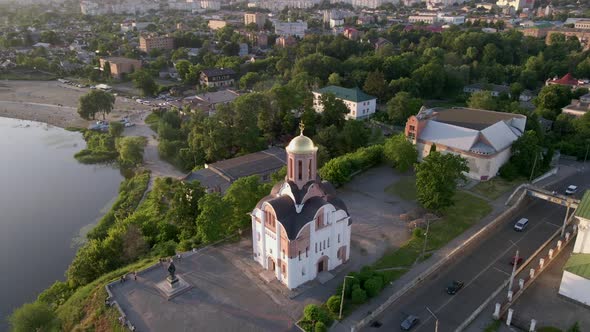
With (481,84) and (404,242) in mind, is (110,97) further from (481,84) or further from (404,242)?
(481,84)

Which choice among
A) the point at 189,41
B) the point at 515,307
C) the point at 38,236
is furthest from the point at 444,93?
the point at 189,41

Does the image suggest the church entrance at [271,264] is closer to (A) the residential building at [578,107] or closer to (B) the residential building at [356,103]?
(B) the residential building at [356,103]

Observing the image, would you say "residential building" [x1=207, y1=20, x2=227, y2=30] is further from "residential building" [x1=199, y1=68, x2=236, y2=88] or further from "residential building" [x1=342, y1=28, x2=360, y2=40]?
"residential building" [x1=199, y1=68, x2=236, y2=88]

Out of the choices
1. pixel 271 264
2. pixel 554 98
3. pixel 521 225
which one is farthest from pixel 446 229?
pixel 554 98


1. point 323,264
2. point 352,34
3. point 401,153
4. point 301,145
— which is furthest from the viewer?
point 352,34

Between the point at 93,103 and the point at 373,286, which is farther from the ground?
the point at 93,103

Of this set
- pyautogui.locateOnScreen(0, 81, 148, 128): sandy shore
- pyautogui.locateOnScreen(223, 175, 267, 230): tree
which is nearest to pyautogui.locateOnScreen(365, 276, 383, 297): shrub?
pyautogui.locateOnScreen(223, 175, 267, 230): tree

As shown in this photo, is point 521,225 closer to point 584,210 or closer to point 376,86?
point 584,210

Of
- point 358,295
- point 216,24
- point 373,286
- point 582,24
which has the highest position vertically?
point 582,24
